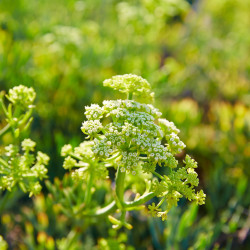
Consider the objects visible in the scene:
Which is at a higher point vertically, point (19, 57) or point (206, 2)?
point (206, 2)

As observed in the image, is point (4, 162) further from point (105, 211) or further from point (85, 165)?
point (105, 211)

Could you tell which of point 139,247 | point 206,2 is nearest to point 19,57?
point 139,247

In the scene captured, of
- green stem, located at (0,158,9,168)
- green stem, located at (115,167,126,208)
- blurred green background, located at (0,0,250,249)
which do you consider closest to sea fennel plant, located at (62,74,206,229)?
green stem, located at (115,167,126,208)

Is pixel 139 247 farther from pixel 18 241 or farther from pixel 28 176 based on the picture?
pixel 28 176

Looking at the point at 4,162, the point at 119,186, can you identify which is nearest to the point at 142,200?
the point at 119,186

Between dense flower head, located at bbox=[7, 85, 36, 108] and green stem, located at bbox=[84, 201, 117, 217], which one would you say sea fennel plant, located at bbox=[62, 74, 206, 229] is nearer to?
green stem, located at bbox=[84, 201, 117, 217]

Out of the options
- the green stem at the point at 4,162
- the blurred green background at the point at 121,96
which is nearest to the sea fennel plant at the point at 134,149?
the green stem at the point at 4,162

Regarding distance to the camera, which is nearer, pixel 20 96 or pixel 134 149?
pixel 134 149

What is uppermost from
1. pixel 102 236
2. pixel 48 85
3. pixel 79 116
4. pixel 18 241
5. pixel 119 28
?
pixel 119 28
